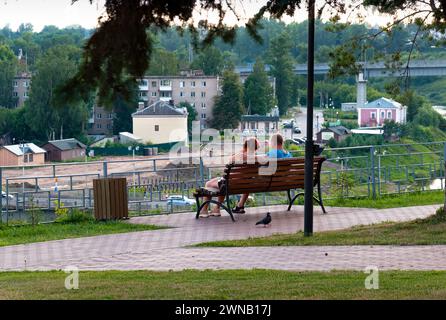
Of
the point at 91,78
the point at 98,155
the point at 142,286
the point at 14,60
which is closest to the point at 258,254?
the point at 142,286

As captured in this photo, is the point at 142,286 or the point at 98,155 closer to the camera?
the point at 142,286

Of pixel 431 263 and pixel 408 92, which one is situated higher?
pixel 408 92

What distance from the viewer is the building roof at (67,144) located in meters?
79.8

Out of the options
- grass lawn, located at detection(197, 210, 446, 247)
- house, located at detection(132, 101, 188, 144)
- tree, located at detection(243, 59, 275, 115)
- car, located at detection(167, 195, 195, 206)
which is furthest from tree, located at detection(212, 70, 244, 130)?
grass lawn, located at detection(197, 210, 446, 247)

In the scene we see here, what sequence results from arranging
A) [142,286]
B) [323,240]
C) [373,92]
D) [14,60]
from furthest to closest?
[14,60], [373,92], [323,240], [142,286]

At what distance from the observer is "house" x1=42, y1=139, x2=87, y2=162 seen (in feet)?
262

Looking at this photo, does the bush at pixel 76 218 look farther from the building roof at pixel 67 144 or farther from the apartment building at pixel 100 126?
the apartment building at pixel 100 126

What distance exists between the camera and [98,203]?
13328mm

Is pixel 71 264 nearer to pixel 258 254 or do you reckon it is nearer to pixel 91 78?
pixel 258 254

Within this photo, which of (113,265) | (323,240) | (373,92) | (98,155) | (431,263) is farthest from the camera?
(373,92)

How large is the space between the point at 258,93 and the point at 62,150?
19383 millimetres

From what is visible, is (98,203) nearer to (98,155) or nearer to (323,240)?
(323,240)

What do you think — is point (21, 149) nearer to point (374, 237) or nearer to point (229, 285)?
point (374, 237)
